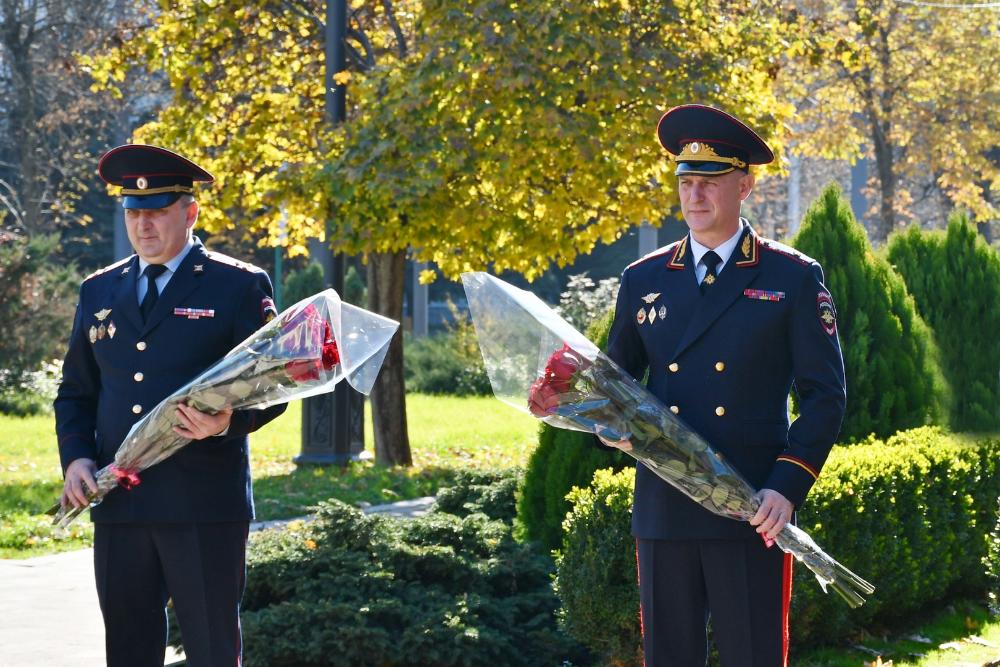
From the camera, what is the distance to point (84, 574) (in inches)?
329

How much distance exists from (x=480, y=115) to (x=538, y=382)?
8350mm

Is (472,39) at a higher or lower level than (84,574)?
higher

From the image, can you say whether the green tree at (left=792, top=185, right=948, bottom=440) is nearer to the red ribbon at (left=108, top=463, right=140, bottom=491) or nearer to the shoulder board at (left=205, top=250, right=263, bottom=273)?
the shoulder board at (left=205, top=250, right=263, bottom=273)

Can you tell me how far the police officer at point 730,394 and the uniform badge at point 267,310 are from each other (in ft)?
3.95

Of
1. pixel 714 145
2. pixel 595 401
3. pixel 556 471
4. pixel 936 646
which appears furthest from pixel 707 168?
pixel 936 646

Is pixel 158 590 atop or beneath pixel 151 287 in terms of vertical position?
beneath

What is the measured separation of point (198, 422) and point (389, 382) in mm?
10495

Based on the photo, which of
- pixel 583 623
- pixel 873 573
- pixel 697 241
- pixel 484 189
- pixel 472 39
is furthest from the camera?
pixel 484 189

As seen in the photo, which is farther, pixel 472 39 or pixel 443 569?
pixel 472 39

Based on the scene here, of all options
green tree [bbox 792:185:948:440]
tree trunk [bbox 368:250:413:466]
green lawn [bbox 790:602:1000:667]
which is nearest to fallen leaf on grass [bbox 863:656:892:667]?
green lawn [bbox 790:602:1000:667]

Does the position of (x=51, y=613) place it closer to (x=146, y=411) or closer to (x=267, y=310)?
(x=146, y=411)

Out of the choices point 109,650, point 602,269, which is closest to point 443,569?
point 109,650

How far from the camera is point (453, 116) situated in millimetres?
11898

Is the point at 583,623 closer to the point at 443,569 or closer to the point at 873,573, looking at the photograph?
the point at 443,569
